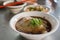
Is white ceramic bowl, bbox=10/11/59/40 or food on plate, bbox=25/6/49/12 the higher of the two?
food on plate, bbox=25/6/49/12

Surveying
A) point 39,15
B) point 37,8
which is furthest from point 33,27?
point 37,8

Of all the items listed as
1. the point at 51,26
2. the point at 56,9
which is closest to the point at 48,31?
the point at 51,26

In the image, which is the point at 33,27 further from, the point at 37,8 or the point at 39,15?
the point at 37,8

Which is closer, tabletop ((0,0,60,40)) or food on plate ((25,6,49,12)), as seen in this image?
tabletop ((0,0,60,40))

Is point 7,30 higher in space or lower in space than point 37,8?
lower

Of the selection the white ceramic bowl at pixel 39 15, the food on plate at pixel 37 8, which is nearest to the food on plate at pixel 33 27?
the white ceramic bowl at pixel 39 15

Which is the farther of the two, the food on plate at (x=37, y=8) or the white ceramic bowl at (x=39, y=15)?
the food on plate at (x=37, y=8)

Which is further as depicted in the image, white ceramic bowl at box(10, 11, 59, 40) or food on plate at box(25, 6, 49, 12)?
food on plate at box(25, 6, 49, 12)

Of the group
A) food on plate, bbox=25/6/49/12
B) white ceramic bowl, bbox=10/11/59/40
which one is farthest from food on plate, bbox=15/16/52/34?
food on plate, bbox=25/6/49/12

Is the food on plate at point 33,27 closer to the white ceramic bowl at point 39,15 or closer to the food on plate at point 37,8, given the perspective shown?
the white ceramic bowl at point 39,15

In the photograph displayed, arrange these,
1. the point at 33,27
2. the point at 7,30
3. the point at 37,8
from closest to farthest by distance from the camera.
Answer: the point at 33,27, the point at 7,30, the point at 37,8

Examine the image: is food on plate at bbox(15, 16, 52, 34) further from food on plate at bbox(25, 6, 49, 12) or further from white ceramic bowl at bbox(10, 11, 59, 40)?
food on plate at bbox(25, 6, 49, 12)

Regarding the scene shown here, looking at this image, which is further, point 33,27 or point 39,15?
point 39,15
